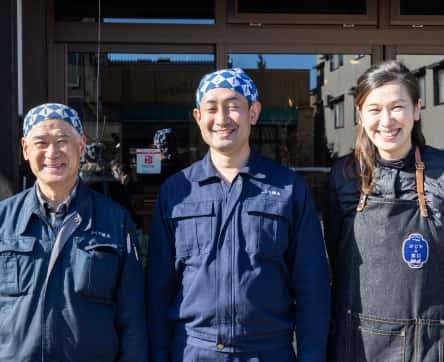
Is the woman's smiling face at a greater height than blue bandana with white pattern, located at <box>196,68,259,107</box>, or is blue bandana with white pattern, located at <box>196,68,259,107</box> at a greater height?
blue bandana with white pattern, located at <box>196,68,259,107</box>

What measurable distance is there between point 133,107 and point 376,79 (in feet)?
8.69

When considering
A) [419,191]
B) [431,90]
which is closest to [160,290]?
[419,191]

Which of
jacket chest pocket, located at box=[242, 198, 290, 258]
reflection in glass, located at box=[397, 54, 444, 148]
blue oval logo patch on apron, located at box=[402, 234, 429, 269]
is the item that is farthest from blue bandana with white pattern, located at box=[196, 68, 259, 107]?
reflection in glass, located at box=[397, 54, 444, 148]

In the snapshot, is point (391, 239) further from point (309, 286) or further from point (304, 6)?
point (304, 6)

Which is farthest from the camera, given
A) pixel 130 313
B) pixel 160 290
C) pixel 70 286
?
pixel 160 290

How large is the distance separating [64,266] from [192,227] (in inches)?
19.1

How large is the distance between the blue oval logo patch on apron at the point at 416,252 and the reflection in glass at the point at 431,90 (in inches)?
92.9

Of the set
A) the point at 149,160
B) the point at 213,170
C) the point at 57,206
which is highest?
the point at 149,160

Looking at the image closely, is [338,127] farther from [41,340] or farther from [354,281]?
[41,340]

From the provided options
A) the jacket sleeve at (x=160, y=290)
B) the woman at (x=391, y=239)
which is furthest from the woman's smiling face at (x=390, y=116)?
the jacket sleeve at (x=160, y=290)

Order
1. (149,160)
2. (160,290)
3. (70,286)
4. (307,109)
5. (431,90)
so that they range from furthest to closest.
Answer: (307,109)
(431,90)
(149,160)
(160,290)
(70,286)

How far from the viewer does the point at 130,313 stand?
2260mm

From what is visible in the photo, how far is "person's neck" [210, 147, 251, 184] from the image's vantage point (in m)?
2.37

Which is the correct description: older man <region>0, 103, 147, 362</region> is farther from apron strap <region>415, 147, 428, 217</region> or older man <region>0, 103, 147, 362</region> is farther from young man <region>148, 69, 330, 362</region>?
apron strap <region>415, 147, 428, 217</region>
